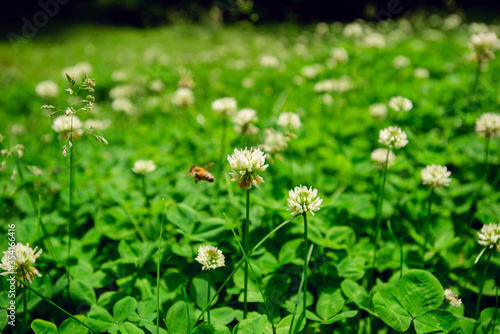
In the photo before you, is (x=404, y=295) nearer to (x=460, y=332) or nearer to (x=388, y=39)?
(x=460, y=332)

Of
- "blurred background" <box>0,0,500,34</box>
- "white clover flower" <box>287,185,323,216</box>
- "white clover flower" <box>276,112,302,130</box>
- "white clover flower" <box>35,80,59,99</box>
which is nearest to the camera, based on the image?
"white clover flower" <box>287,185,323,216</box>

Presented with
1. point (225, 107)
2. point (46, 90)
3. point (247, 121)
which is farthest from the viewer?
point (46, 90)

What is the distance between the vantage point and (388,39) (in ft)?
17.5

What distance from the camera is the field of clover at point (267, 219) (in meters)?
1.07

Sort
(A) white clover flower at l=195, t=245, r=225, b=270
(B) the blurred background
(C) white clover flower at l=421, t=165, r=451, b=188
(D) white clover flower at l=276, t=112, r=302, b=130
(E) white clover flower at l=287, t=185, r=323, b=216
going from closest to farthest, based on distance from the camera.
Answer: (E) white clover flower at l=287, t=185, r=323, b=216
(A) white clover flower at l=195, t=245, r=225, b=270
(C) white clover flower at l=421, t=165, r=451, b=188
(D) white clover flower at l=276, t=112, r=302, b=130
(B) the blurred background

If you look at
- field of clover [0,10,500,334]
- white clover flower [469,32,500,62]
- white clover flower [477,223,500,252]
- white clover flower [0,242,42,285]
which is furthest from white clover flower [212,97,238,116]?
white clover flower [469,32,500,62]

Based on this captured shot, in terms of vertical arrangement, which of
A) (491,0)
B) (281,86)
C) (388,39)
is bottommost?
(281,86)

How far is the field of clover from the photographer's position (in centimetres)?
107

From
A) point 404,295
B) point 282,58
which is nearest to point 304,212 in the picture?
point 404,295

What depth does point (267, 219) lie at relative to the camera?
1.43 meters

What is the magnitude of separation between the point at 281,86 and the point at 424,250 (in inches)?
109

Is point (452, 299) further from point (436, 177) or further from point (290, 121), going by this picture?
point (290, 121)

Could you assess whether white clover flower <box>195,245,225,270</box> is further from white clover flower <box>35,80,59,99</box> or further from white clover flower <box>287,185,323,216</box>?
white clover flower <box>35,80,59,99</box>

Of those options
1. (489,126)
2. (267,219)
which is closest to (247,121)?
(267,219)
